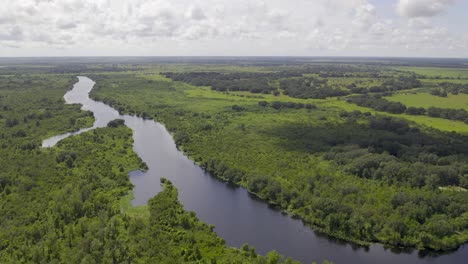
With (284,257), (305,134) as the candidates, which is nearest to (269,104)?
(305,134)

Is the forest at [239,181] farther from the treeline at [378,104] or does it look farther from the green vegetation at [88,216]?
the treeline at [378,104]

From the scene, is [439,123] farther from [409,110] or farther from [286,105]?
[286,105]

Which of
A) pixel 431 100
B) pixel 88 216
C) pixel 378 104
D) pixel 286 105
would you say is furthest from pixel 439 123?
pixel 88 216

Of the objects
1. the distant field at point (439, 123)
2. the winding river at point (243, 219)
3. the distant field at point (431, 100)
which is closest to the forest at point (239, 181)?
the distant field at point (439, 123)

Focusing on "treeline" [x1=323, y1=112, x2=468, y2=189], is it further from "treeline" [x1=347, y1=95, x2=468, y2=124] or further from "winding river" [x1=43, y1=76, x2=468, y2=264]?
"treeline" [x1=347, y1=95, x2=468, y2=124]

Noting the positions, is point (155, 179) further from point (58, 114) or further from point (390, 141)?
point (58, 114)

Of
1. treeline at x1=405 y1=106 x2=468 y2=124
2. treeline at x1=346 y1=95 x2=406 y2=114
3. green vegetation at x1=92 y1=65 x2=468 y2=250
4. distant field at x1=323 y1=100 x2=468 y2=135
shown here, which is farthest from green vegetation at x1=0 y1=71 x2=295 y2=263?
treeline at x1=405 y1=106 x2=468 y2=124

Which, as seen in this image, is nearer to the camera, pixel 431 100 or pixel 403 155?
pixel 403 155
